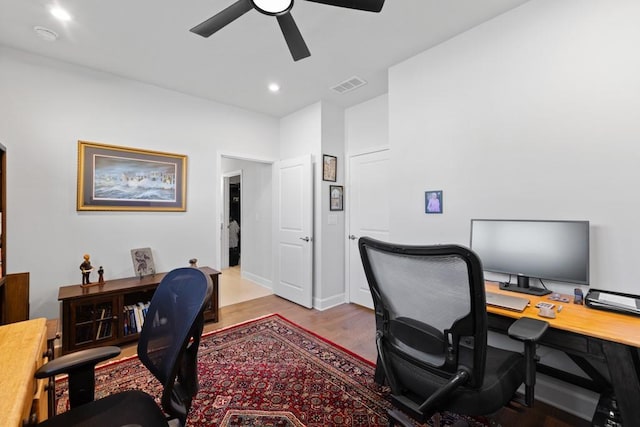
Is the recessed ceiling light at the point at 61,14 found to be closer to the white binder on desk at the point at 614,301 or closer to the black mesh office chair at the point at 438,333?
the black mesh office chair at the point at 438,333

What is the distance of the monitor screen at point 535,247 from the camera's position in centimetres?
170

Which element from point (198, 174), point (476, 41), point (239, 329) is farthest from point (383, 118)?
point (239, 329)

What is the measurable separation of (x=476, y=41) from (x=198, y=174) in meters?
3.29

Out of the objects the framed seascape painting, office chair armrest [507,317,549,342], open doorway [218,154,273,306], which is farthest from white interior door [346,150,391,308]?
A: the framed seascape painting

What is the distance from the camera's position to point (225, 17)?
1.74m

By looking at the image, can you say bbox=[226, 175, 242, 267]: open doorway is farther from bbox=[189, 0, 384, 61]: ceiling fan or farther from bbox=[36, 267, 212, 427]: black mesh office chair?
bbox=[36, 267, 212, 427]: black mesh office chair

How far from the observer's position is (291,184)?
4008mm

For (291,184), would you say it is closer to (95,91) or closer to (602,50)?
(95,91)

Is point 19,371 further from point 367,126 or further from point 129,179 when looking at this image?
point 367,126

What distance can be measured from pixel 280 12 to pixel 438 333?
6.35ft

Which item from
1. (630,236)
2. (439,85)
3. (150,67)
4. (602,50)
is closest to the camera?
(630,236)

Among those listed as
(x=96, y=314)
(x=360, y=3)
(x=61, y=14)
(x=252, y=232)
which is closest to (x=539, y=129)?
(x=360, y=3)

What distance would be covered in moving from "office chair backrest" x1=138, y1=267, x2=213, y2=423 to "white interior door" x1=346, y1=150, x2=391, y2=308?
2.68 meters

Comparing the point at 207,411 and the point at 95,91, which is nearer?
the point at 207,411
